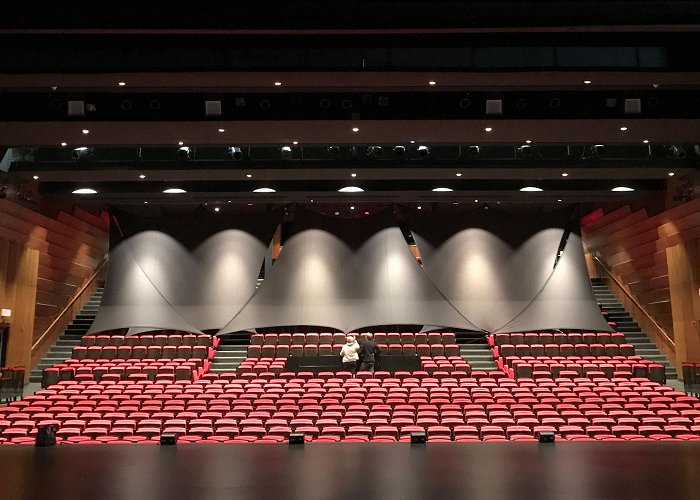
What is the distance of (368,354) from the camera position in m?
12.1

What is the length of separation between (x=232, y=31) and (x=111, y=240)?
864 centimetres

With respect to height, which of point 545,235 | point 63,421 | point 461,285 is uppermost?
point 545,235

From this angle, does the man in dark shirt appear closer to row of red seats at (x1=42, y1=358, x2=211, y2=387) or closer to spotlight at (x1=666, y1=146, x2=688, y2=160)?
row of red seats at (x1=42, y1=358, x2=211, y2=387)

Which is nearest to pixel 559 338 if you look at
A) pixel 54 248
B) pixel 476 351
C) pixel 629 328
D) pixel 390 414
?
pixel 476 351

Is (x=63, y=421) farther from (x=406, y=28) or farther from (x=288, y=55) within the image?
(x=406, y=28)

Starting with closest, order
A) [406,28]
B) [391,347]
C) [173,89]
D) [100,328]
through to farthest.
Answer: [406,28] < [173,89] < [391,347] < [100,328]

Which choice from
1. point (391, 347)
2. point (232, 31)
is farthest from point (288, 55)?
point (391, 347)

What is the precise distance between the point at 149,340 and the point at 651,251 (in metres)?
12.0

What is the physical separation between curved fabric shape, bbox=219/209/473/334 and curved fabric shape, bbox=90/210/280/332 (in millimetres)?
774

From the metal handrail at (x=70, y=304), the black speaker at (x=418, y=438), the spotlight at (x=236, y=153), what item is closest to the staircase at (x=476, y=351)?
the spotlight at (x=236, y=153)

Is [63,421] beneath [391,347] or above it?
beneath

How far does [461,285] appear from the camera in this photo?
15.3 meters

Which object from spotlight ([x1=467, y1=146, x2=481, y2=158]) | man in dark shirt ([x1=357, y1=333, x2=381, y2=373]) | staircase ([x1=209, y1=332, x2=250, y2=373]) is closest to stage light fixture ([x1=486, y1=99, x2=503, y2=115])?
→ spotlight ([x1=467, y1=146, x2=481, y2=158])

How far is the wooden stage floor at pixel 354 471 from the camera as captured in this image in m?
3.63
